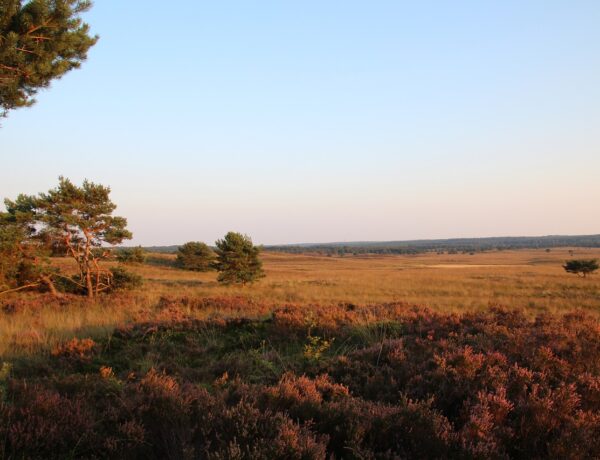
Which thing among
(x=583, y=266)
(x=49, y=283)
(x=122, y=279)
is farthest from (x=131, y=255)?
(x=583, y=266)

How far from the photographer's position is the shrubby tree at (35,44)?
9.66m

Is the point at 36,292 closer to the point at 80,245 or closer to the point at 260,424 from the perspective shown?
the point at 80,245

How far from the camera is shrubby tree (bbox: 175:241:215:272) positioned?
48781 millimetres

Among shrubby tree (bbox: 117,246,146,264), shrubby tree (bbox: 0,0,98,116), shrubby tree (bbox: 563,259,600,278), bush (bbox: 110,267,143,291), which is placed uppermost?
shrubby tree (bbox: 0,0,98,116)

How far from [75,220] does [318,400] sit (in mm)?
14982

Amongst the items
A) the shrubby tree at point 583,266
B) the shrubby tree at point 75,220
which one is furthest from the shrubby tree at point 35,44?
the shrubby tree at point 583,266

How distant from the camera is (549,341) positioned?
5.93 metres

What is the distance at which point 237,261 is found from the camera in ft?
94.9

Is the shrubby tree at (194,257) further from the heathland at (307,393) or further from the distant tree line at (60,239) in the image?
the heathland at (307,393)

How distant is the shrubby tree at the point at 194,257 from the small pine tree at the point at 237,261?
18743 millimetres

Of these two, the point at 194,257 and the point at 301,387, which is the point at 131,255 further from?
the point at 194,257

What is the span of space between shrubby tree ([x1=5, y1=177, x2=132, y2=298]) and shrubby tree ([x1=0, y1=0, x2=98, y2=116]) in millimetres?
5908

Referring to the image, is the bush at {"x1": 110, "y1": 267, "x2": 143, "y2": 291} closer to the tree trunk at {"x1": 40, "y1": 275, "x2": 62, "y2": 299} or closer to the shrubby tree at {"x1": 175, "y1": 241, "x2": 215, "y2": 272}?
the tree trunk at {"x1": 40, "y1": 275, "x2": 62, "y2": 299}

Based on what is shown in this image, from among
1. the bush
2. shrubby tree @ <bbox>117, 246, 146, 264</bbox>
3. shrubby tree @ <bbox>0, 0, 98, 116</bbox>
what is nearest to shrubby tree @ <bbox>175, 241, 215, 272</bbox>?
the bush
